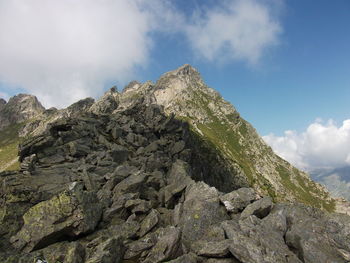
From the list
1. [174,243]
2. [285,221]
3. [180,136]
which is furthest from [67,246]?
[180,136]

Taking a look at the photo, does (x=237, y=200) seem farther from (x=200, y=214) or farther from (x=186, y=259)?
(x=186, y=259)

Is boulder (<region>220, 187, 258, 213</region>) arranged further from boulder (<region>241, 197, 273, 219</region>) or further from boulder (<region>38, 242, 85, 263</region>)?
boulder (<region>38, 242, 85, 263</region>)

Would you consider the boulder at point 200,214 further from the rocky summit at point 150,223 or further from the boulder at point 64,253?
the boulder at point 64,253

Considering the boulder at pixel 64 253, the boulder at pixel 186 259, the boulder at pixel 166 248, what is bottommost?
the boulder at pixel 186 259

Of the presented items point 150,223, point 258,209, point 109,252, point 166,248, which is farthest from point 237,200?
point 109,252

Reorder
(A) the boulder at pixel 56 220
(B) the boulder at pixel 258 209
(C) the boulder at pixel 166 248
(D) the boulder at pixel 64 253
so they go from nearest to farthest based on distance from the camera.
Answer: (D) the boulder at pixel 64 253 → (C) the boulder at pixel 166 248 → (A) the boulder at pixel 56 220 → (B) the boulder at pixel 258 209

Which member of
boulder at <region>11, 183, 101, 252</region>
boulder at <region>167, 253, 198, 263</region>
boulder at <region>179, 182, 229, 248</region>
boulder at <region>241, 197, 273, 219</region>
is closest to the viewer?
boulder at <region>167, 253, 198, 263</region>

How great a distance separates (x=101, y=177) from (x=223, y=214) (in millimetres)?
19279

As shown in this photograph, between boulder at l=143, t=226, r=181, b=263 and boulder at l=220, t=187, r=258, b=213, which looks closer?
boulder at l=143, t=226, r=181, b=263

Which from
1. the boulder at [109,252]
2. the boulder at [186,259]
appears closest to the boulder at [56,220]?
the boulder at [109,252]

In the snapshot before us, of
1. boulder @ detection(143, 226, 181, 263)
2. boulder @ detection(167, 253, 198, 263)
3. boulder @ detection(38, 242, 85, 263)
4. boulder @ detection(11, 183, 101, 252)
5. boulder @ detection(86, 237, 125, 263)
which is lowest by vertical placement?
boulder @ detection(167, 253, 198, 263)

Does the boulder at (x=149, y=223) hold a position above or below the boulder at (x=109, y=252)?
above

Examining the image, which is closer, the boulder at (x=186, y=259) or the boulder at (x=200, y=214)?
the boulder at (x=186, y=259)

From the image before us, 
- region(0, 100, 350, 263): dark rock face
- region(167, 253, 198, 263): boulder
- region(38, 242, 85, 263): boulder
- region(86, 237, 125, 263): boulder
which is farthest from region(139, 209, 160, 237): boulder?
region(167, 253, 198, 263): boulder
